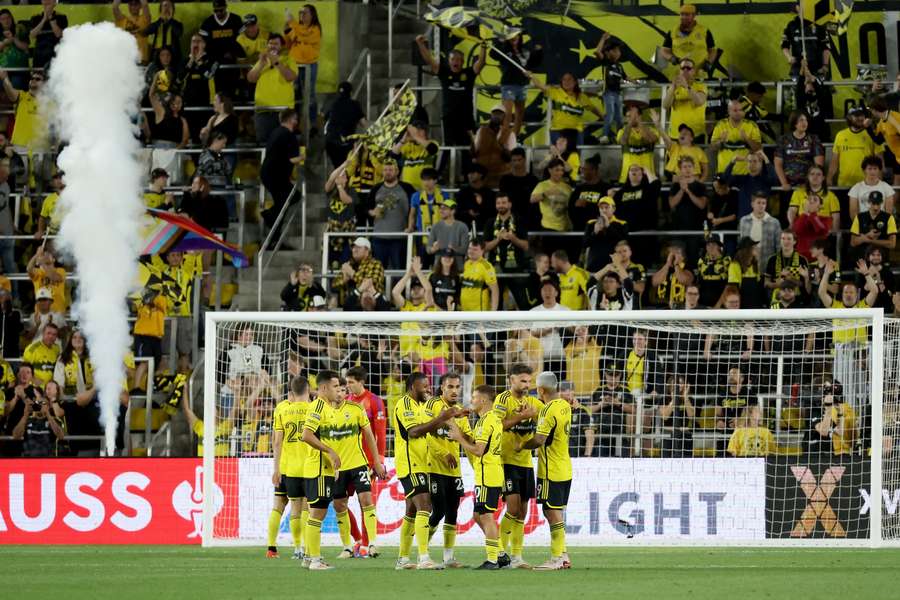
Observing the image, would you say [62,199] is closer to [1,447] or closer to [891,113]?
[1,447]

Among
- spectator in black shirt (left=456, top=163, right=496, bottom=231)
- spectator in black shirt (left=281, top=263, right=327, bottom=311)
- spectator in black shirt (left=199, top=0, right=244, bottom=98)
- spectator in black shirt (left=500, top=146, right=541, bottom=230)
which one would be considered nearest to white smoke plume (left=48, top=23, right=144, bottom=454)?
spectator in black shirt (left=199, top=0, right=244, bottom=98)

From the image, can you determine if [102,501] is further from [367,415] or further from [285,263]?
[285,263]

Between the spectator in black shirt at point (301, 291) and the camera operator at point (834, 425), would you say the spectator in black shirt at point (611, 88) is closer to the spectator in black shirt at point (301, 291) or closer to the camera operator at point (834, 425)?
the spectator in black shirt at point (301, 291)

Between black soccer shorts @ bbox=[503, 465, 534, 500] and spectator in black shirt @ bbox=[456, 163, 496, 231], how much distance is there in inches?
299

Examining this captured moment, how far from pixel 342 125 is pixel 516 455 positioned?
9285mm

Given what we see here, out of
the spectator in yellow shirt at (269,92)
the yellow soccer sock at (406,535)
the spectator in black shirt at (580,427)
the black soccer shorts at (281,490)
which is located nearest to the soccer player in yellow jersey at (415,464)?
the yellow soccer sock at (406,535)

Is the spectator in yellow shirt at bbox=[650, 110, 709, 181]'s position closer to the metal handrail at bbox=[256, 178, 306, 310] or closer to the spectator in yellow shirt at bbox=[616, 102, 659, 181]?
the spectator in yellow shirt at bbox=[616, 102, 659, 181]

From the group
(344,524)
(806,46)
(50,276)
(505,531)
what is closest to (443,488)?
(505,531)

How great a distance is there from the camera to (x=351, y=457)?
585 inches

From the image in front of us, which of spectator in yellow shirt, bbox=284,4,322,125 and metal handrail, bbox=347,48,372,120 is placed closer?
spectator in yellow shirt, bbox=284,4,322,125

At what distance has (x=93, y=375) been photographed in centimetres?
2034

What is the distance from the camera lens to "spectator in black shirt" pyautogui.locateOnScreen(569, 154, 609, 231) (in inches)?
820

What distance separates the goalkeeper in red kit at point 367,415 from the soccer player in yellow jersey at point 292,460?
0.47 meters

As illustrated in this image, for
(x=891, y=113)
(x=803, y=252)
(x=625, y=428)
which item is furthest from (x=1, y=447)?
(x=891, y=113)
